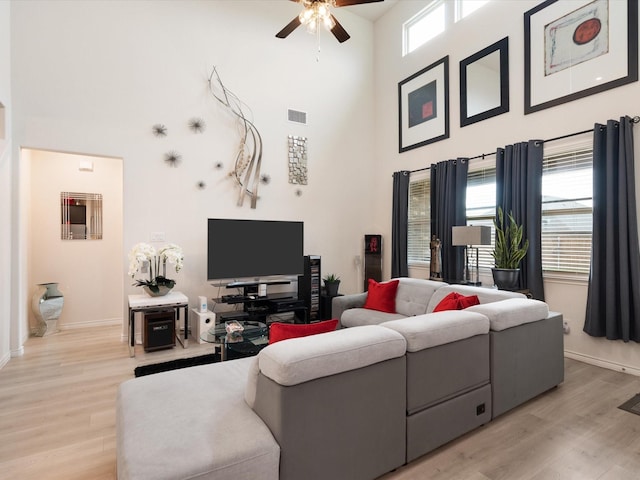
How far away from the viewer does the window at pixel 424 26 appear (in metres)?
5.10

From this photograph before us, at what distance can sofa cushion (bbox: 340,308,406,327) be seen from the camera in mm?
3589

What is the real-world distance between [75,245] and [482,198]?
5.44 meters

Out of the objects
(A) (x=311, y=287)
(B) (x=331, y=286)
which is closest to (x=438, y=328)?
(A) (x=311, y=287)

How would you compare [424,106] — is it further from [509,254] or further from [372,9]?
[509,254]

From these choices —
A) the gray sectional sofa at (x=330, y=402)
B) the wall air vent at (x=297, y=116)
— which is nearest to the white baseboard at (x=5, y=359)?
the gray sectional sofa at (x=330, y=402)

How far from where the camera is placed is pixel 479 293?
3199 mm

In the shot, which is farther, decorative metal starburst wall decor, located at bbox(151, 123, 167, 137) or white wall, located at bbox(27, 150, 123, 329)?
white wall, located at bbox(27, 150, 123, 329)

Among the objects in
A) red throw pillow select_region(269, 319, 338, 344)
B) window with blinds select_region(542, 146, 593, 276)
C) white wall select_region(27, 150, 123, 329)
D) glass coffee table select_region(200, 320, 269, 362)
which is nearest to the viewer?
red throw pillow select_region(269, 319, 338, 344)

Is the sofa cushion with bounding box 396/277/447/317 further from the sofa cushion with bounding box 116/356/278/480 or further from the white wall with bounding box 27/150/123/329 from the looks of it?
the white wall with bounding box 27/150/123/329

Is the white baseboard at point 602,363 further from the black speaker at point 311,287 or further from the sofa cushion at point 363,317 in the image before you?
the black speaker at point 311,287

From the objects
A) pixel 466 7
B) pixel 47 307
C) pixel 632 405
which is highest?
pixel 466 7

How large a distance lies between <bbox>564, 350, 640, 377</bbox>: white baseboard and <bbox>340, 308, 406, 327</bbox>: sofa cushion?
1.73 metres

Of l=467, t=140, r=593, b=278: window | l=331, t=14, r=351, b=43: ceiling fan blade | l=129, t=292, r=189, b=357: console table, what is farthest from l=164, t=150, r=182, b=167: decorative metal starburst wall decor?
l=467, t=140, r=593, b=278: window

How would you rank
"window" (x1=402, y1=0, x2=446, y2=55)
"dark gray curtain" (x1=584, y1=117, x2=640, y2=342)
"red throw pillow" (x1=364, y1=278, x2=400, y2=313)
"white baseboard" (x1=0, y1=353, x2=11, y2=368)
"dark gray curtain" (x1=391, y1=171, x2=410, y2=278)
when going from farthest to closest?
1. "dark gray curtain" (x1=391, y1=171, x2=410, y2=278)
2. "window" (x1=402, y1=0, x2=446, y2=55)
3. "red throw pillow" (x1=364, y1=278, x2=400, y2=313)
4. "white baseboard" (x1=0, y1=353, x2=11, y2=368)
5. "dark gray curtain" (x1=584, y1=117, x2=640, y2=342)
